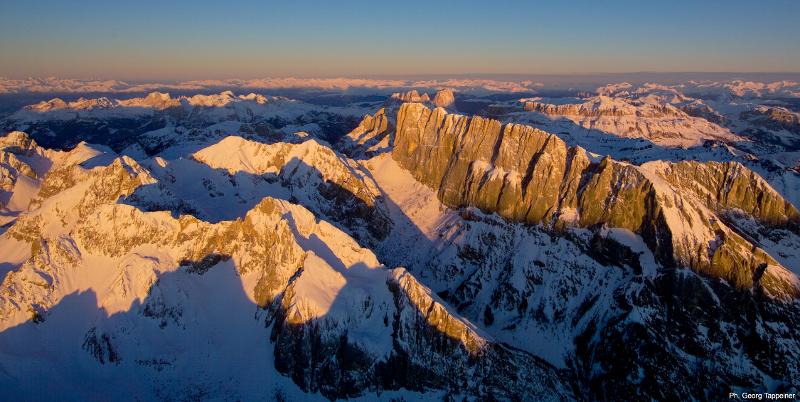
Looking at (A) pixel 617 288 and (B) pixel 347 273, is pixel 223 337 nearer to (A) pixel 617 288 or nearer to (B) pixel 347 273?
(B) pixel 347 273

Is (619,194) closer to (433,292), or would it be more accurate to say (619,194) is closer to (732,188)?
(732,188)

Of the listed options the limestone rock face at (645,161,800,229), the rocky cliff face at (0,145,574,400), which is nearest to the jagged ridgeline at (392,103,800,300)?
→ the limestone rock face at (645,161,800,229)

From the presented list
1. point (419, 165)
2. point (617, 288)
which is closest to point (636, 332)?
point (617, 288)

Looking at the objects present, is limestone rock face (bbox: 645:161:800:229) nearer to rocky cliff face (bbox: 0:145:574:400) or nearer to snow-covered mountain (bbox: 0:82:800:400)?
snow-covered mountain (bbox: 0:82:800:400)

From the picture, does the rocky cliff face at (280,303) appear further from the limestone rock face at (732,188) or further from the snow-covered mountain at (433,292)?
the limestone rock face at (732,188)

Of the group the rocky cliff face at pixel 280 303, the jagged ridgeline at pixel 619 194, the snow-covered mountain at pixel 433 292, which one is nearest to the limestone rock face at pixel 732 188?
the jagged ridgeline at pixel 619 194

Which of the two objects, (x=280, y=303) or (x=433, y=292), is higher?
(x=280, y=303)

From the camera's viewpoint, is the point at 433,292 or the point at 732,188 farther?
the point at 732,188

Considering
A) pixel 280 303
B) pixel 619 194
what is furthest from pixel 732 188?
pixel 280 303
